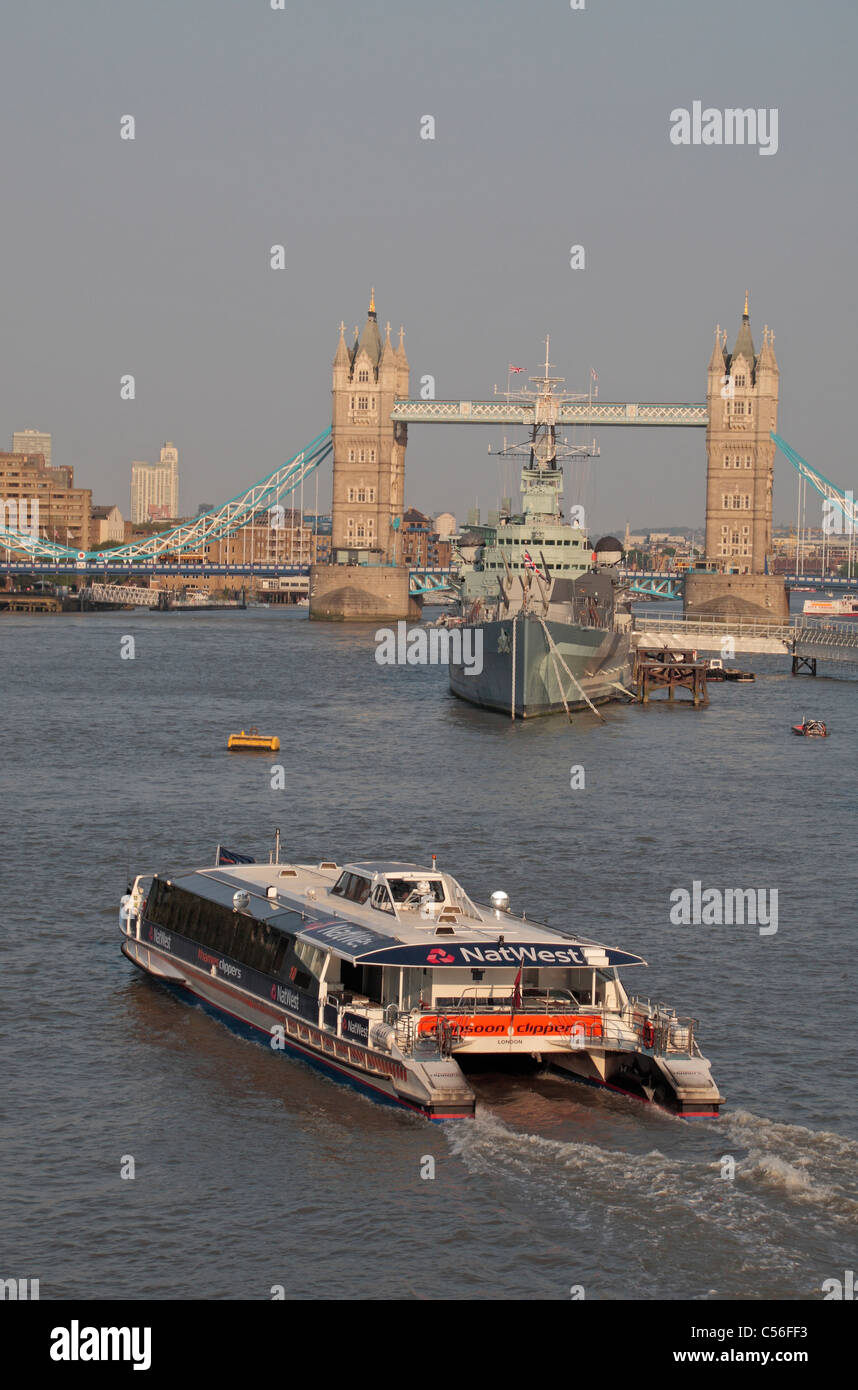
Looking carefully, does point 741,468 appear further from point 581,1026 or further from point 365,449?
point 581,1026

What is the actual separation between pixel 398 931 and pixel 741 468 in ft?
490

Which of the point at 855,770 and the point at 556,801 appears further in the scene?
the point at 855,770

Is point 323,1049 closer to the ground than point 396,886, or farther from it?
closer to the ground

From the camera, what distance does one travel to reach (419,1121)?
21.6m

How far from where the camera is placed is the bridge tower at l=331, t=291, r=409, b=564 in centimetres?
17262

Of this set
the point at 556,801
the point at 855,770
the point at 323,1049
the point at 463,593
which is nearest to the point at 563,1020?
the point at 323,1049

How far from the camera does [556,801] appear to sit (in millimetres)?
48156

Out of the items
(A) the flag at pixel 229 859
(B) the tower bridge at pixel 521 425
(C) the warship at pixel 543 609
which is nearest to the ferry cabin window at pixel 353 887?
(A) the flag at pixel 229 859

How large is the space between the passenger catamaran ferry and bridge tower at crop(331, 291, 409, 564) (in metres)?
147

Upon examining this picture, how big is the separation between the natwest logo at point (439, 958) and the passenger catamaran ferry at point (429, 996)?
0.06ft
